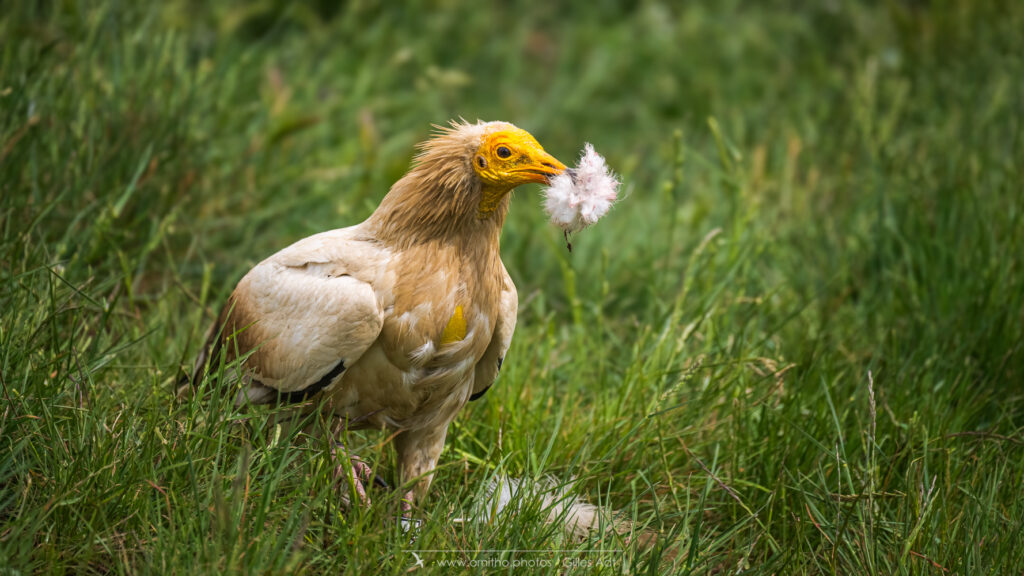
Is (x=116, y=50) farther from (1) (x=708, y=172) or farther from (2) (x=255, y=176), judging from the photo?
(1) (x=708, y=172)

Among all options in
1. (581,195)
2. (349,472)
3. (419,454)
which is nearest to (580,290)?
(419,454)

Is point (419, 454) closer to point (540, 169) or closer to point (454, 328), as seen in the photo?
point (454, 328)

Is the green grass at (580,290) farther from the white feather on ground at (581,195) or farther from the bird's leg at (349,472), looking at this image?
the white feather on ground at (581,195)

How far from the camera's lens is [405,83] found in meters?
6.85

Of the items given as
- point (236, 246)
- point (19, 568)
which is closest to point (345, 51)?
point (236, 246)

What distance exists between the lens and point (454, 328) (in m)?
2.74

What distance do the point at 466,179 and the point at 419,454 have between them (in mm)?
900

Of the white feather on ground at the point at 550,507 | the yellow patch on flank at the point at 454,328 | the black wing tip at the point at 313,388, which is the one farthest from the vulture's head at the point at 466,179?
the white feather on ground at the point at 550,507

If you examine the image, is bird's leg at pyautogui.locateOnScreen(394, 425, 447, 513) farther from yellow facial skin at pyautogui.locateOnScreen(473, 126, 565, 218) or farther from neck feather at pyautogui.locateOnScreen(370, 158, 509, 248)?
yellow facial skin at pyautogui.locateOnScreen(473, 126, 565, 218)

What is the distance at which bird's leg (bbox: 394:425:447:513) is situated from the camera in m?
2.98

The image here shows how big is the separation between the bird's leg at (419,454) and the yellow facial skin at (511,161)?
32.3 inches

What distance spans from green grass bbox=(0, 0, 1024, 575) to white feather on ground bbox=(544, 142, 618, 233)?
45 cm

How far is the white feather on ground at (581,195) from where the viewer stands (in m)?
2.59

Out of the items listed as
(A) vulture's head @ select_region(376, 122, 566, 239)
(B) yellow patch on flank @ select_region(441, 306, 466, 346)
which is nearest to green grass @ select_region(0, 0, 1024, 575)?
(B) yellow patch on flank @ select_region(441, 306, 466, 346)
